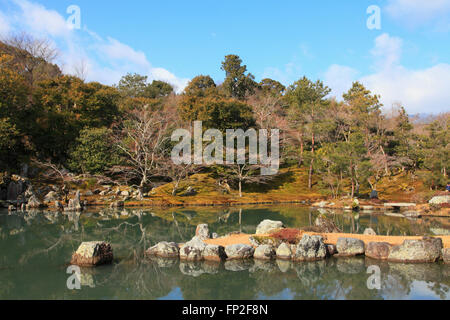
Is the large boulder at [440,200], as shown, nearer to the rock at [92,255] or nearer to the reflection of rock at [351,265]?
the reflection of rock at [351,265]

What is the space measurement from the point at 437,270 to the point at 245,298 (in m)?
5.83

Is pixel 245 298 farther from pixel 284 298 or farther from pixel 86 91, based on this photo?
pixel 86 91

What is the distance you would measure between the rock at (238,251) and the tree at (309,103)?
25581 millimetres

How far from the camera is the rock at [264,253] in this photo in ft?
36.8

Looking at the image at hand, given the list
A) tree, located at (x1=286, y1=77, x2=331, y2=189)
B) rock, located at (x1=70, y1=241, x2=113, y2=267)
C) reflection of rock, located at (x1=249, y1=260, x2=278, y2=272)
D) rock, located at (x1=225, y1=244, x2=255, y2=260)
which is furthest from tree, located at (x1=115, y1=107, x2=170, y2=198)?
reflection of rock, located at (x1=249, y1=260, x2=278, y2=272)

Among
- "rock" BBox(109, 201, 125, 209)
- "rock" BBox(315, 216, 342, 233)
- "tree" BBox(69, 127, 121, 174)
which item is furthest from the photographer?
"tree" BBox(69, 127, 121, 174)

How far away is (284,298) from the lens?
7.96 metres

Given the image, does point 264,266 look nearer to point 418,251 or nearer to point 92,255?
point 418,251

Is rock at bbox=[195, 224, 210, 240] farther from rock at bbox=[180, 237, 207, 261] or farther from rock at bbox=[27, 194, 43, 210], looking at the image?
rock at bbox=[27, 194, 43, 210]

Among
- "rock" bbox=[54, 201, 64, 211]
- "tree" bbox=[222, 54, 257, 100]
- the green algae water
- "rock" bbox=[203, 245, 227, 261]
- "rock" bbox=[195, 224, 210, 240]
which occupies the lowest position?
the green algae water

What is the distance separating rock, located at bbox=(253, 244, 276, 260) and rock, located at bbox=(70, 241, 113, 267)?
451 centimetres

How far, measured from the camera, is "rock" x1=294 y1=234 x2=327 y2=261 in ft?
36.3

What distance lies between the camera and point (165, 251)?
37.9 feet
